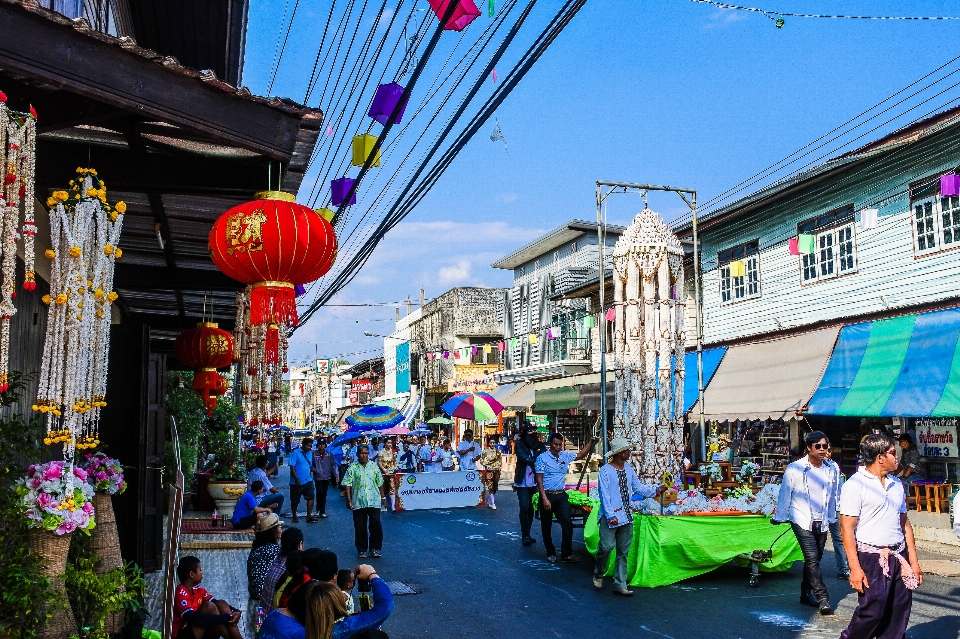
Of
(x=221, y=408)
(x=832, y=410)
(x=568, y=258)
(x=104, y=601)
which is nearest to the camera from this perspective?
(x=104, y=601)

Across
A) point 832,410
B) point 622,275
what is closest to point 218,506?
point 622,275

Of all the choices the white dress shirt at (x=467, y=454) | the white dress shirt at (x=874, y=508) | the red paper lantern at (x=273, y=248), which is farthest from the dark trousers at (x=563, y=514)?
the white dress shirt at (x=467, y=454)

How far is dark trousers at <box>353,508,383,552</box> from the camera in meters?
12.8

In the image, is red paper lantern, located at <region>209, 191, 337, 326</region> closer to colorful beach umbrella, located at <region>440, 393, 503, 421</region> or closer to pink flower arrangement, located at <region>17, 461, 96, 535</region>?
pink flower arrangement, located at <region>17, 461, 96, 535</region>

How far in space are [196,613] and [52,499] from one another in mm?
2150

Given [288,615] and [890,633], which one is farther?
[890,633]

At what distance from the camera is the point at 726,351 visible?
2348cm

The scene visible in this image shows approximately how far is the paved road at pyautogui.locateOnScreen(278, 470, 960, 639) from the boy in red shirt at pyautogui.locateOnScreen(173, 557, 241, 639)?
1905mm

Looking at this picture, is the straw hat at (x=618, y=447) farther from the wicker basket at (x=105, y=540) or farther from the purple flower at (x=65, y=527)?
the purple flower at (x=65, y=527)

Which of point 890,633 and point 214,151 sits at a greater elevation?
point 214,151

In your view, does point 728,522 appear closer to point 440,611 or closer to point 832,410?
point 440,611

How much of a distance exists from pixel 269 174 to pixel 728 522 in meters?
7.06

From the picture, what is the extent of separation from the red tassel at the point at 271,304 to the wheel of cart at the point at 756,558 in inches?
255

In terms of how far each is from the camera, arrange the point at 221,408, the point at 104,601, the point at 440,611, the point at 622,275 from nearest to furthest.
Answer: the point at 104,601, the point at 440,611, the point at 622,275, the point at 221,408
